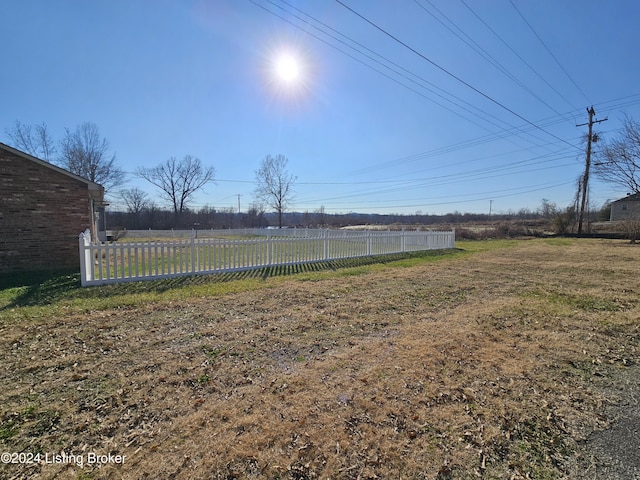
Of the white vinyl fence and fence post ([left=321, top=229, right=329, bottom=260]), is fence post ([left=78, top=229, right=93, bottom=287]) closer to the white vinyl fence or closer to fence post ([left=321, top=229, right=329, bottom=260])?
the white vinyl fence

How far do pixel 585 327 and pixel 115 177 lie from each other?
38.8 m

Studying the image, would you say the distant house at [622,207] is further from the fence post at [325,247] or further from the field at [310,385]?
the field at [310,385]

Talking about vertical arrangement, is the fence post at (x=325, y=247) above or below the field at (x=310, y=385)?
above

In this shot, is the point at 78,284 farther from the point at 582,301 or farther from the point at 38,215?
the point at 582,301

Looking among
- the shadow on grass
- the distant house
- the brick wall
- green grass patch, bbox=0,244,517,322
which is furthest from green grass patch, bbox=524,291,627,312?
the distant house

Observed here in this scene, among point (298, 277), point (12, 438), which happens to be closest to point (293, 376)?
point (12, 438)

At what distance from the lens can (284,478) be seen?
185 centimetres

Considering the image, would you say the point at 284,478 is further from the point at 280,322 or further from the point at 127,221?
the point at 127,221

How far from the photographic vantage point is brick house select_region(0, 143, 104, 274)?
7672 mm

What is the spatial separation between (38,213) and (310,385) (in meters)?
9.39

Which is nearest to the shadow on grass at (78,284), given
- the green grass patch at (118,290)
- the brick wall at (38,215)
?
the green grass patch at (118,290)

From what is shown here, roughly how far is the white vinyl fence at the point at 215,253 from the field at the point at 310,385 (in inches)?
48.1

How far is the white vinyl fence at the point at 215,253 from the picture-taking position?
6.86m

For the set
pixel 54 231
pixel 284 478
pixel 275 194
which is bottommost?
pixel 284 478
